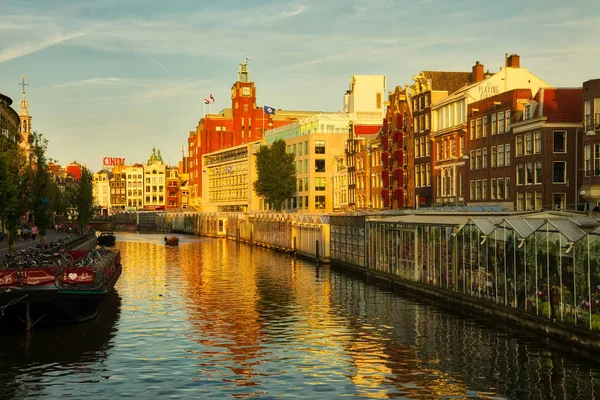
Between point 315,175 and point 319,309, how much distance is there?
111514 mm

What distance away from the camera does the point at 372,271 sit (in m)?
65.3

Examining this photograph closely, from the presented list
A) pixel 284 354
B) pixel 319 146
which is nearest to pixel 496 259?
pixel 284 354

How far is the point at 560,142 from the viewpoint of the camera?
67.4 m

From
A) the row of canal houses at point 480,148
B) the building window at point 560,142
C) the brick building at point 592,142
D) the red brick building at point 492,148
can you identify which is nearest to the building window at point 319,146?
the row of canal houses at point 480,148

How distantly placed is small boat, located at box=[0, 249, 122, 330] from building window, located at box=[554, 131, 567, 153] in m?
43.6

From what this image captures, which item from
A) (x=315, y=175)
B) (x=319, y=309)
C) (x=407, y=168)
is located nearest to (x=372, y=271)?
(x=319, y=309)

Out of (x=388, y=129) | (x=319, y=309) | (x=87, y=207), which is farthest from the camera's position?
(x=87, y=207)

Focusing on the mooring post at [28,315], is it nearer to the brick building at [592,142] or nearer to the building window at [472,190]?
the brick building at [592,142]

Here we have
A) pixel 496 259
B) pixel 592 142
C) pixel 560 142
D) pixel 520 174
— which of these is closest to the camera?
pixel 496 259

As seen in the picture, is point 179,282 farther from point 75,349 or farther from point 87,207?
point 87,207

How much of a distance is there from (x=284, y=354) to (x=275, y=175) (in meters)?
110

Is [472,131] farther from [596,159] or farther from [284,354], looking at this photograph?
[284,354]

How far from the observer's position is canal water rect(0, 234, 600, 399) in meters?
26.5

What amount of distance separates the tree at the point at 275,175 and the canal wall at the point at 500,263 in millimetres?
68795
